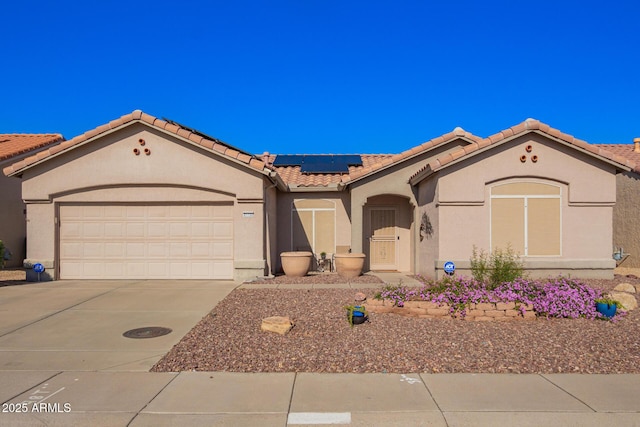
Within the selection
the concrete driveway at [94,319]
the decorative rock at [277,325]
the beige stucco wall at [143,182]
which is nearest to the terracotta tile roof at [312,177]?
the beige stucco wall at [143,182]

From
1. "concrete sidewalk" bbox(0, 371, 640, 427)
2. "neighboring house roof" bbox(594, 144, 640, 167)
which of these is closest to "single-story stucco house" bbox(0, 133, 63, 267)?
"concrete sidewalk" bbox(0, 371, 640, 427)

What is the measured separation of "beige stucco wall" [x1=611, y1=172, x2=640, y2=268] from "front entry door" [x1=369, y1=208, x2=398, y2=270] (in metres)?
8.68

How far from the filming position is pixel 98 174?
1329 centimetres

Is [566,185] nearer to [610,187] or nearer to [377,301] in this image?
[610,187]

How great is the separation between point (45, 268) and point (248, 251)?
18.3ft

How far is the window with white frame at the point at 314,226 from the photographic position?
635 inches

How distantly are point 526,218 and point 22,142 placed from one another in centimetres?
2062

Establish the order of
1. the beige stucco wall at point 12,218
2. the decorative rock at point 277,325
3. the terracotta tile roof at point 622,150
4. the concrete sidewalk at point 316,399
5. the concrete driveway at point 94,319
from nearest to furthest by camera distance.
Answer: the concrete sidewalk at point 316,399
the concrete driveway at point 94,319
the decorative rock at point 277,325
the beige stucco wall at point 12,218
the terracotta tile roof at point 622,150

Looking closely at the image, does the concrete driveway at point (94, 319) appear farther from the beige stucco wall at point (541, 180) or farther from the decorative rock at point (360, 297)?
the beige stucco wall at point (541, 180)

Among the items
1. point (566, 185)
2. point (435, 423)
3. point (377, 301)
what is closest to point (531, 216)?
point (566, 185)

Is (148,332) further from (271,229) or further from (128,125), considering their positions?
(128,125)

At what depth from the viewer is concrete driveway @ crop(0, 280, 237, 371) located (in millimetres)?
6207

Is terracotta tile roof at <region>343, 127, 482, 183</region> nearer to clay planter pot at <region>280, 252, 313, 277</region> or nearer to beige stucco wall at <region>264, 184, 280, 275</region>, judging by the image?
beige stucco wall at <region>264, 184, 280, 275</region>

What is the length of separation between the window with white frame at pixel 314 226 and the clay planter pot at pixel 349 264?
219 centimetres
